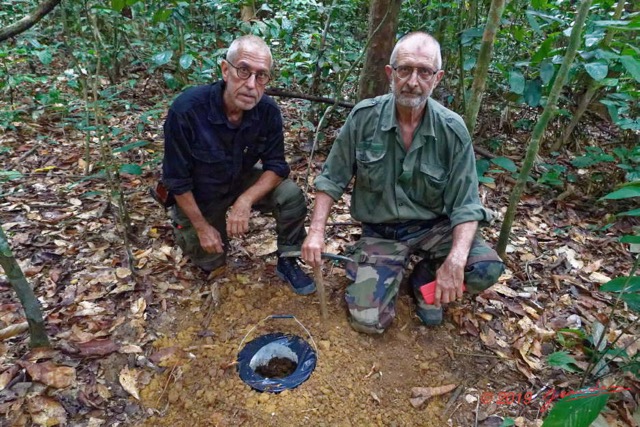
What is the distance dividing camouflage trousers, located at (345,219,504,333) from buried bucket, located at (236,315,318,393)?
398 millimetres

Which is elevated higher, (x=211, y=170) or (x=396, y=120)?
(x=396, y=120)

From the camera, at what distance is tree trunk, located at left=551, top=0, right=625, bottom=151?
390 centimetres

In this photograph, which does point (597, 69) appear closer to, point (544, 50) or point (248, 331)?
point (544, 50)

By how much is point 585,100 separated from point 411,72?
2.99 m

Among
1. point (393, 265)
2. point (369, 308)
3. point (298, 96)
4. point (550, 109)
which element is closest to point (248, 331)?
point (369, 308)

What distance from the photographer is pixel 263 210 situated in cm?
319

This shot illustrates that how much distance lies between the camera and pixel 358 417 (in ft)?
7.30

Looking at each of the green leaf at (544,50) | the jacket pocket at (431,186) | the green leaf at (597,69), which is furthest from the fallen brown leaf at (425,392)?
the green leaf at (544,50)

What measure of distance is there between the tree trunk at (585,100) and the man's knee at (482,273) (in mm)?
2700

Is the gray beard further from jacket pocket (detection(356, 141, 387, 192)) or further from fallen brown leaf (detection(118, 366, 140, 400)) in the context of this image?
fallen brown leaf (detection(118, 366, 140, 400))

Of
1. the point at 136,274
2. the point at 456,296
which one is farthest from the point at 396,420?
the point at 136,274

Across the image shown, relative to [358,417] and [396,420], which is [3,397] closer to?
[358,417]

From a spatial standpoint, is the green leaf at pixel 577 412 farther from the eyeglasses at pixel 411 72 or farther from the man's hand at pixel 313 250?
the eyeglasses at pixel 411 72

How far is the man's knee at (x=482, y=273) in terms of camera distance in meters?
2.55
